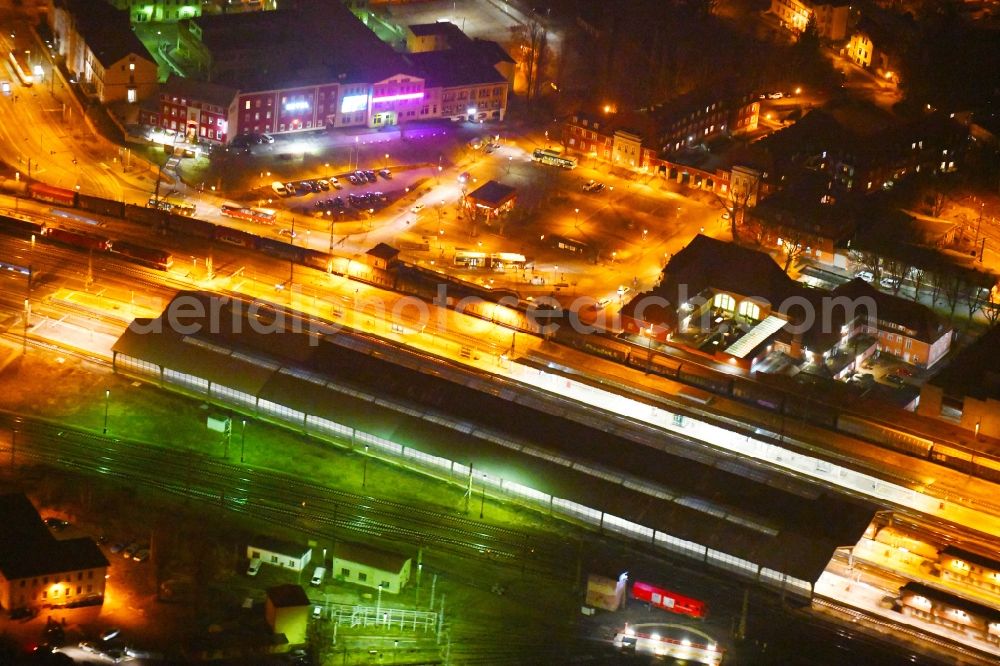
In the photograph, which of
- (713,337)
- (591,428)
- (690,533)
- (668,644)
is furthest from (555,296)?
(668,644)

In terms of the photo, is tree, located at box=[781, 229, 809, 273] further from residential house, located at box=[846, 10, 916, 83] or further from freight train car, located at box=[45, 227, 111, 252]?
freight train car, located at box=[45, 227, 111, 252]

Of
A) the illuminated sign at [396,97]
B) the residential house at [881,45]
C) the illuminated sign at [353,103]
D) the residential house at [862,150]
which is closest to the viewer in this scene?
the residential house at [862,150]

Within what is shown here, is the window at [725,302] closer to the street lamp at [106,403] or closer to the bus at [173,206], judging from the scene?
the bus at [173,206]

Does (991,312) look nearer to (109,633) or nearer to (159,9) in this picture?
(109,633)

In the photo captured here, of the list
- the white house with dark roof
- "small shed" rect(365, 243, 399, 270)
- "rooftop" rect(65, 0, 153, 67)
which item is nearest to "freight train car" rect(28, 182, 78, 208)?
the white house with dark roof

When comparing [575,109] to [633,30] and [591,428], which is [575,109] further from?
[591,428]

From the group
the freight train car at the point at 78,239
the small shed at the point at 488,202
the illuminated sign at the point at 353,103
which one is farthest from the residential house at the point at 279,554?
the illuminated sign at the point at 353,103

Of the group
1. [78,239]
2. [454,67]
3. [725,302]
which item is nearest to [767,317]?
[725,302]

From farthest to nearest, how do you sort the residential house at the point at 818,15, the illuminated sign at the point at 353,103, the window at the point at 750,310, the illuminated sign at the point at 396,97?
1. the residential house at the point at 818,15
2. the illuminated sign at the point at 396,97
3. the illuminated sign at the point at 353,103
4. the window at the point at 750,310
